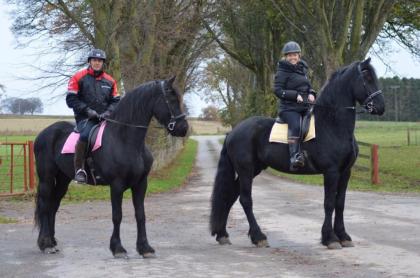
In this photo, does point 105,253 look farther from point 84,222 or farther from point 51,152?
point 84,222

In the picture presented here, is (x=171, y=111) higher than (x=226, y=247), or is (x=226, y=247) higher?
(x=171, y=111)

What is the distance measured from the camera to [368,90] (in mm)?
9914

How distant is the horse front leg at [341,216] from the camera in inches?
393

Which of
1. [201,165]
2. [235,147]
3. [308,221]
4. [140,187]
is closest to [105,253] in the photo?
[140,187]

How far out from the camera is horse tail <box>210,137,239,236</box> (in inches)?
415

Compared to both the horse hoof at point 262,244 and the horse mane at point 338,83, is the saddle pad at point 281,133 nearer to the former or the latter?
the horse mane at point 338,83

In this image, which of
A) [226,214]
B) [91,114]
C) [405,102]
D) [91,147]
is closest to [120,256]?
[91,147]

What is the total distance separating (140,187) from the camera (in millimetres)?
9453

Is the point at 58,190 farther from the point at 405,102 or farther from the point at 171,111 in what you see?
the point at 405,102

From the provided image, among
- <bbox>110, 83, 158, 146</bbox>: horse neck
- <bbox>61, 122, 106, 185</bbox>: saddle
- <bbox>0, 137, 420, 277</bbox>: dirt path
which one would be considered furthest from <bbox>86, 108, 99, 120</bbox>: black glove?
<bbox>0, 137, 420, 277</bbox>: dirt path

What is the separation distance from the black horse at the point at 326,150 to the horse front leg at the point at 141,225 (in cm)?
152

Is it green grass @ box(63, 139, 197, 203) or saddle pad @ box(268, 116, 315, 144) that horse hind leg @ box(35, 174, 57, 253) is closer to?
saddle pad @ box(268, 116, 315, 144)

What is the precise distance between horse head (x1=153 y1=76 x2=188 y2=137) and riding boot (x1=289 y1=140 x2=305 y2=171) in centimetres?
184

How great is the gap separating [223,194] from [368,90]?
2795 millimetres
